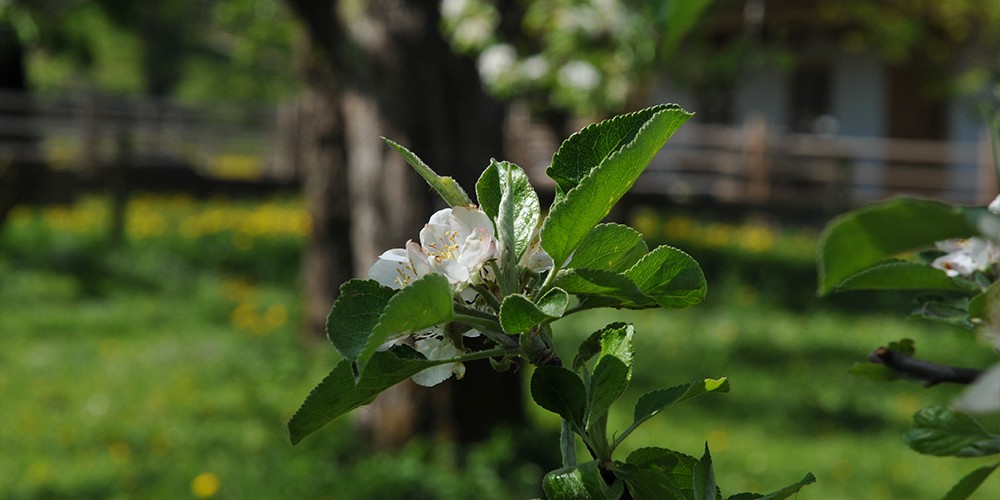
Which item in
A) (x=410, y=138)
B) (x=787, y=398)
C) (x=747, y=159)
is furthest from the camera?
(x=747, y=159)

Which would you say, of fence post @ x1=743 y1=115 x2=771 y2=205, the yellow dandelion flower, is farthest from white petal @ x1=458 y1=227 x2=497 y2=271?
fence post @ x1=743 y1=115 x2=771 y2=205

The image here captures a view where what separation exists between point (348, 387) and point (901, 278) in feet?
1.22

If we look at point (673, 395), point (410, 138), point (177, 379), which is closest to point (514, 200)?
point (673, 395)

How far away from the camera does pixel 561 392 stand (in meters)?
0.59

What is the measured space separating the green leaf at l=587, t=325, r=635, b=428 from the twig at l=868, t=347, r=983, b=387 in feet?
0.78

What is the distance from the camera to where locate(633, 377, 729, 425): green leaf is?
59cm

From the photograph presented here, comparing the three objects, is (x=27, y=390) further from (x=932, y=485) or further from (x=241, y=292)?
Result: (x=932, y=485)

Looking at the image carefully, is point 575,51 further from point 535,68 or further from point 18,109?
point 18,109

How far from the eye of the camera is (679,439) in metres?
4.88

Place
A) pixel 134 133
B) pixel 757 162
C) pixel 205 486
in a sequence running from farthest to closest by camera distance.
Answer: pixel 134 133, pixel 757 162, pixel 205 486

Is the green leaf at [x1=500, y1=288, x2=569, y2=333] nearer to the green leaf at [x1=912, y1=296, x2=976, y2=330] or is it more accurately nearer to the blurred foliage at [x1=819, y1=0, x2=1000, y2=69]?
the green leaf at [x1=912, y1=296, x2=976, y2=330]

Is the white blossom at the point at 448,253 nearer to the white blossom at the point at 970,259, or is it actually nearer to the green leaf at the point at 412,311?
the green leaf at the point at 412,311

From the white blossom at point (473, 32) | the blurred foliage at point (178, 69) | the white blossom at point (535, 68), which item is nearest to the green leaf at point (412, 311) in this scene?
the white blossom at point (473, 32)

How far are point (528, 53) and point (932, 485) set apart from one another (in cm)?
323
